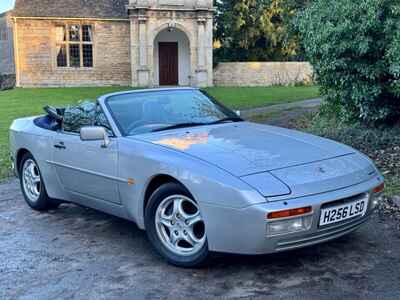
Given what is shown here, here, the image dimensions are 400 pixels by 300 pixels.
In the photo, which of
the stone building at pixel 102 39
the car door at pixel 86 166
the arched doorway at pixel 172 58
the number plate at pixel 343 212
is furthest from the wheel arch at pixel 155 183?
the arched doorway at pixel 172 58

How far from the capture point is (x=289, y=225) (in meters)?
3.72

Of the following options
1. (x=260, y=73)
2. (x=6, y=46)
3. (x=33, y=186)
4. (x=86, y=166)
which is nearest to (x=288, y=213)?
(x=86, y=166)

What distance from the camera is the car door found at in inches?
190

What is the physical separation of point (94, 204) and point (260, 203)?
2.13 meters

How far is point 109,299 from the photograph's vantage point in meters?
3.73

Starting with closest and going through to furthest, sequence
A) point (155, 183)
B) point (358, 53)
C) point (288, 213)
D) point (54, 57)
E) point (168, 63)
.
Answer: point (288, 213) → point (155, 183) → point (358, 53) → point (54, 57) → point (168, 63)

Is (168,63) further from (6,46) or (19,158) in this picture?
(19,158)

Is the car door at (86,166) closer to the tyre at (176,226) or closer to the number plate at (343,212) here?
the tyre at (176,226)

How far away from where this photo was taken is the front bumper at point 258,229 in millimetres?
3674

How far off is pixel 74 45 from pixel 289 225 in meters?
30.1

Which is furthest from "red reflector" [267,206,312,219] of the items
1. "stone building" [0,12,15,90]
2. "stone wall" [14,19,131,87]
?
"stone building" [0,12,15,90]

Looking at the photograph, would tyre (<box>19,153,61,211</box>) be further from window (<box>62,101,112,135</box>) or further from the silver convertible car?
window (<box>62,101,112,135</box>)

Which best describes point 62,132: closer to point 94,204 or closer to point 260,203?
point 94,204

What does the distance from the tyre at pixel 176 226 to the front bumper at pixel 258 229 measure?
21 cm
